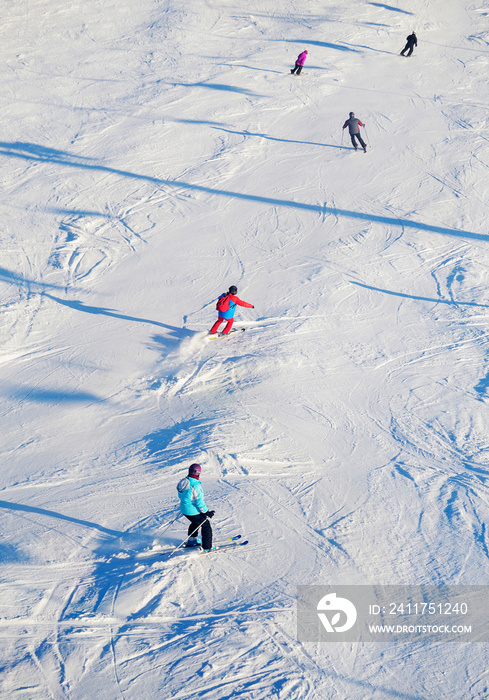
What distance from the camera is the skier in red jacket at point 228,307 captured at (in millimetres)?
9109

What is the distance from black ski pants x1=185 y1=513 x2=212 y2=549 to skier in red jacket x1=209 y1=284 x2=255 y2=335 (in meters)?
4.07

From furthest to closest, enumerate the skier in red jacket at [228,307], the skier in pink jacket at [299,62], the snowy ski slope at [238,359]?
the skier in pink jacket at [299,62] → the skier in red jacket at [228,307] → the snowy ski slope at [238,359]

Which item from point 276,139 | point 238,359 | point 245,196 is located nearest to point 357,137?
point 276,139

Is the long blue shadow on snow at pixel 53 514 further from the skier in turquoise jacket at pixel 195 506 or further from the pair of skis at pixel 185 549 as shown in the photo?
the skier in turquoise jacket at pixel 195 506

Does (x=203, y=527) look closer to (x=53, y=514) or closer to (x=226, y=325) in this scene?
(x=53, y=514)

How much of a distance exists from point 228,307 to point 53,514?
4.25 metres

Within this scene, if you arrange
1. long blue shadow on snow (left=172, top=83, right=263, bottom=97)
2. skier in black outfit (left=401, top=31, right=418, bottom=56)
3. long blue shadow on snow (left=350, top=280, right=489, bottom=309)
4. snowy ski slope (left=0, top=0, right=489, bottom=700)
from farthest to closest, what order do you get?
skier in black outfit (left=401, top=31, right=418, bottom=56) < long blue shadow on snow (left=172, top=83, right=263, bottom=97) < long blue shadow on snow (left=350, top=280, right=489, bottom=309) < snowy ski slope (left=0, top=0, right=489, bottom=700)

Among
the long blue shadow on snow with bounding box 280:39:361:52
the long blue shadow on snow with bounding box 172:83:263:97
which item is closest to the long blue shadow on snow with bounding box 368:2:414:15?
the long blue shadow on snow with bounding box 280:39:361:52

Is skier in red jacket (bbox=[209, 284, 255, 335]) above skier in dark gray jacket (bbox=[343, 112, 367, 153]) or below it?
below

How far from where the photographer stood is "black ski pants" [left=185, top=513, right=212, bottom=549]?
19.1 ft

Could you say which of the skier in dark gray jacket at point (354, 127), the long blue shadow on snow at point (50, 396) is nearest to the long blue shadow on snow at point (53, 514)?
the long blue shadow on snow at point (50, 396)

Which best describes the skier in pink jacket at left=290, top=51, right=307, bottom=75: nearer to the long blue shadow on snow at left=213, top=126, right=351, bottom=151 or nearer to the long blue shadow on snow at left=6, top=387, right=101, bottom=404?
the long blue shadow on snow at left=213, top=126, right=351, bottom=151

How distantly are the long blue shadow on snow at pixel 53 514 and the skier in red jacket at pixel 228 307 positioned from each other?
13.1ft

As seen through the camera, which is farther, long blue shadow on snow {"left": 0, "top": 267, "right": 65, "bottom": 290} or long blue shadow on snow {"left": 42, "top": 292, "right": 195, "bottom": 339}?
long blue shadow on snow {"left": 0, "top": 267, "right": 65, "bottom": 290}
